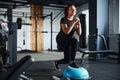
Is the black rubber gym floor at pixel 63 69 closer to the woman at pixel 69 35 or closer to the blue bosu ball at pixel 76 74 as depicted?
the woman at pixel 69 35

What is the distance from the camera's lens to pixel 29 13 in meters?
13.7

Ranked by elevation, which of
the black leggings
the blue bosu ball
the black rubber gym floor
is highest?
the black leggings

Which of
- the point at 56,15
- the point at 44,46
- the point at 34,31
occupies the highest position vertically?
the point at 56,15

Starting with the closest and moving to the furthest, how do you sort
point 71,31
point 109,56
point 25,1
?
1. point 71,31
2. point 109,56
3. point 25,1

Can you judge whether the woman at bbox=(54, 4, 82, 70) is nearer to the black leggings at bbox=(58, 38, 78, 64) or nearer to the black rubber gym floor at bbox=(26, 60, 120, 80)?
the black leggings at bbox=(58, 38, 78, 64)

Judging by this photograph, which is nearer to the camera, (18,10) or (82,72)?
(82,72)

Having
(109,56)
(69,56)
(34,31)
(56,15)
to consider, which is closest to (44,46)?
(34,31)

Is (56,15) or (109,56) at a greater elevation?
(56,15)

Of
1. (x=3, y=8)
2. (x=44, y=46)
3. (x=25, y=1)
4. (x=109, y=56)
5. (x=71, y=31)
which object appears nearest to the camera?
(x=71, y=31)

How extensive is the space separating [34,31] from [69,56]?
32.6 feet

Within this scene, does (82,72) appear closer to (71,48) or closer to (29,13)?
(71,48)

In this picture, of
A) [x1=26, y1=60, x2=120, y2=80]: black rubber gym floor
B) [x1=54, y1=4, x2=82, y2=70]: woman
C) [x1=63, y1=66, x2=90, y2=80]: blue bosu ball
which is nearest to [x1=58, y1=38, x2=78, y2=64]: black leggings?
[x1=54, y1=4, x2=82, y2=70]: woman

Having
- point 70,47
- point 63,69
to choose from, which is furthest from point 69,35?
point 63,69

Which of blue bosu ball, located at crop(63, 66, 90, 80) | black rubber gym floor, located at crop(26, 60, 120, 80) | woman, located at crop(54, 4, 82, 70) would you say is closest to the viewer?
blue bosu ball, located at crop(63, 66, 90, 80)
